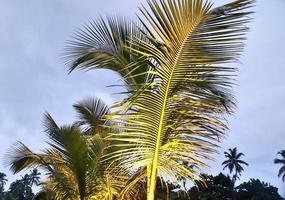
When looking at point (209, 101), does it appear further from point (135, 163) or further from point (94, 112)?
point (94, 112)

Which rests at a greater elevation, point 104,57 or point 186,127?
point 104,57

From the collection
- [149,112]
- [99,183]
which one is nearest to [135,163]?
[149,112]

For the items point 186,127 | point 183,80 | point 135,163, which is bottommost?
point 135,163

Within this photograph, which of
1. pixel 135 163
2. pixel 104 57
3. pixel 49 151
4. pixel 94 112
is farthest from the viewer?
pixel 94 112

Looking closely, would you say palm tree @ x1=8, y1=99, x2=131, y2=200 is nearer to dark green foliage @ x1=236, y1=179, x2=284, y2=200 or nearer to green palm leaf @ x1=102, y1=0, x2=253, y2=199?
green palm leaf @ x1=102, y1=0, x2=253, y2=199

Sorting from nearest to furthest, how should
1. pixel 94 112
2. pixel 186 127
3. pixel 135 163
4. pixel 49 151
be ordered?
pixel 135 163, pixel 186 127, pixel 49 151, pixel 94 112

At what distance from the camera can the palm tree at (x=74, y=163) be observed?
5758mm

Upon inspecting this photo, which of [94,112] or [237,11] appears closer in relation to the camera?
[237,11]

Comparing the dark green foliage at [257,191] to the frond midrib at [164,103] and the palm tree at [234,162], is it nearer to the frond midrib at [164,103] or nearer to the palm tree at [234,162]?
the palm tree at [234,162]

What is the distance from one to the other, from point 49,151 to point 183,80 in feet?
12.0

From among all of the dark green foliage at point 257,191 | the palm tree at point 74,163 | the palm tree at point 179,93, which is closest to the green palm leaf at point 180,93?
the palm tree at point 179,93

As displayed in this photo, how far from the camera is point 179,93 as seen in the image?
3.58 m

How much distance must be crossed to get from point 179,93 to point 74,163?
2.86 meters

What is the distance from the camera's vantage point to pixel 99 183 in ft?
20.1
